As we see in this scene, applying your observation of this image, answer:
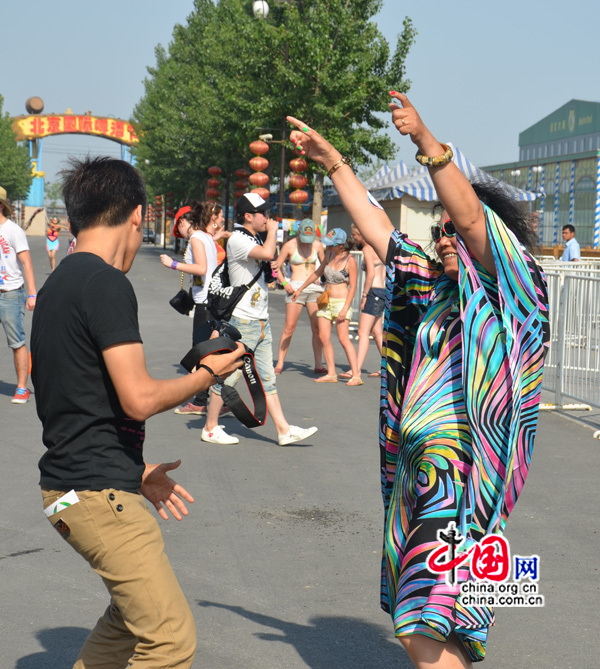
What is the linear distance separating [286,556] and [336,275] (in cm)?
666

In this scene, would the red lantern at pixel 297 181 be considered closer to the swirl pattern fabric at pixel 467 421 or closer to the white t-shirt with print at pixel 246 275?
the white t-shirt with print at pixel 246 275

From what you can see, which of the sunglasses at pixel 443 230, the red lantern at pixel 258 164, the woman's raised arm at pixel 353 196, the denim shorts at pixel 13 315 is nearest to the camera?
the sunglasses at pixel 443 230

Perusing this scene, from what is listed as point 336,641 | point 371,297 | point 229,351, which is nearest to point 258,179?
point 371,297

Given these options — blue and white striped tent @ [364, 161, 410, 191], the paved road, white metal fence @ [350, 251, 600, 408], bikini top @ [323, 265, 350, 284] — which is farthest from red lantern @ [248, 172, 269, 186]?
the paved road

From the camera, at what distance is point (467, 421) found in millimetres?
2729

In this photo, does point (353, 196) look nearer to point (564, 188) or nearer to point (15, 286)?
point (15, 286)

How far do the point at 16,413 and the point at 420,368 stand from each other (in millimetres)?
6600

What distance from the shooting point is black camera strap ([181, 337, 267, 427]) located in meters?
2.76

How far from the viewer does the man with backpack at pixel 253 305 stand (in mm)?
7516

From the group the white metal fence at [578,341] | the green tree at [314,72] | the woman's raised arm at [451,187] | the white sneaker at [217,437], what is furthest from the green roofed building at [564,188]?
the woman's raised arm at [451,187]

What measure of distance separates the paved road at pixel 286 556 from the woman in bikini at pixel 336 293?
8.78 feet

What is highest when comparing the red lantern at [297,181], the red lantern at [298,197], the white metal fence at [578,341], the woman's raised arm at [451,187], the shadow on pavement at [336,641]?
the red lantern at [297,181]

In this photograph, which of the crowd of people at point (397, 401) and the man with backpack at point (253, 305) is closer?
the crowd of people at point (397, 401)

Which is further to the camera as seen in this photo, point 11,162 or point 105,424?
point 11,162
